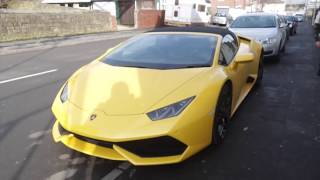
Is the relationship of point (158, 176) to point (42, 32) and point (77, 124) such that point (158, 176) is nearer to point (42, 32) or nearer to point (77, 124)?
point (77, 124)

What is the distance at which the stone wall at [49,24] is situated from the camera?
741 inches

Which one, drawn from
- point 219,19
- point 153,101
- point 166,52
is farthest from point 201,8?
point 153,101

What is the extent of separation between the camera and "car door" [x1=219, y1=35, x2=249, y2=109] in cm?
474

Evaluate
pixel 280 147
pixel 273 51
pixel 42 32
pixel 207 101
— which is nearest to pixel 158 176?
pixel 207 101

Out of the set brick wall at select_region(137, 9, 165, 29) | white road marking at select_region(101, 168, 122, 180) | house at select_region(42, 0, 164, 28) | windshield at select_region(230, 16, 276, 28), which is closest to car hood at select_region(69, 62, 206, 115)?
white road marking at select_region(101, 168, 122, 180)

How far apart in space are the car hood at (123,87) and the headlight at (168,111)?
0.10m

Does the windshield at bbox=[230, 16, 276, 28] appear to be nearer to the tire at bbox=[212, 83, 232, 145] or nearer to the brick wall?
the tire at bbox=[212, 83, 232, 145]

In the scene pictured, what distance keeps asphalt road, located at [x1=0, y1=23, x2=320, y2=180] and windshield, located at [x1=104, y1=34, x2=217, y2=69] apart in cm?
109

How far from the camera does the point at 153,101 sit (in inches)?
141

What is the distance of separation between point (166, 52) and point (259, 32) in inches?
240

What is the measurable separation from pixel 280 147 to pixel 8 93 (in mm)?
4983

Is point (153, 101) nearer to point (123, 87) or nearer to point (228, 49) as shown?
point (123, 87)

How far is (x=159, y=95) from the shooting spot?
3.66 metres

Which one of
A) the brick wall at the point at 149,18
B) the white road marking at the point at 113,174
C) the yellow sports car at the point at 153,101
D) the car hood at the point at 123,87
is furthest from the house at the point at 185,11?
the white road marking at the point at 113,174
